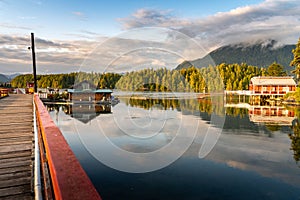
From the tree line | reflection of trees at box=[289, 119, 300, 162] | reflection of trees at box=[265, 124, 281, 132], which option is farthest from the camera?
reflection of trees at box=[265, 124, 281, 132]

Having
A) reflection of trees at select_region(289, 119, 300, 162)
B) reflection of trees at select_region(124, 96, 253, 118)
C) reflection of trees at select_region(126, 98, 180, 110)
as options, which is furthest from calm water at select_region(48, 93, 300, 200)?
reflection of trees at select_region(126, 98, 180, 110)

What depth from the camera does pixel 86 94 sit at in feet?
187

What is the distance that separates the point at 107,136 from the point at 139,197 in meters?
12.9

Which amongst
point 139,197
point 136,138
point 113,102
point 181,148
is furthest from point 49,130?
point 113,102

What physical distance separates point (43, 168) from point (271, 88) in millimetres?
67702

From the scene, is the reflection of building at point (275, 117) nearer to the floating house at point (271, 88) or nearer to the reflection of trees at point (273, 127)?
the reflection of trees at point (273, 127)

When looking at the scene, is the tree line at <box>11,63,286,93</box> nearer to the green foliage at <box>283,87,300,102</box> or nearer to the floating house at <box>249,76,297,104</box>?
the floating house at <box>249,76,297,104</box>

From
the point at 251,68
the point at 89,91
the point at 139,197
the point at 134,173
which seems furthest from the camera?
the point at 251,68

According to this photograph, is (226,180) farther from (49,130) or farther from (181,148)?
(49,130)

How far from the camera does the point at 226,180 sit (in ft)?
39.9

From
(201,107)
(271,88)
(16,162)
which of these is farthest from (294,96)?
(16,162)

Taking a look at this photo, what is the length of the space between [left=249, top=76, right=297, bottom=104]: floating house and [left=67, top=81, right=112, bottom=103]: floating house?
37.8 meters

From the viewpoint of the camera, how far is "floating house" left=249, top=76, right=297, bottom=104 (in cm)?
6067

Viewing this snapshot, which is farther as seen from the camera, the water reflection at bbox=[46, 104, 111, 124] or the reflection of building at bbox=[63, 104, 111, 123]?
the water reflection at bbox=[46, 104, 111, 124]
